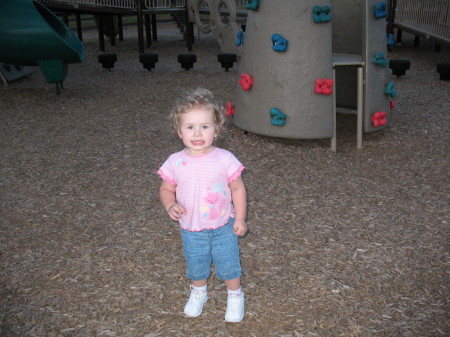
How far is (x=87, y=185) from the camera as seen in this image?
183 inches

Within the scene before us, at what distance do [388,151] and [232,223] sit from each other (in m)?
3.55

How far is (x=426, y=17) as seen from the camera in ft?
40.8

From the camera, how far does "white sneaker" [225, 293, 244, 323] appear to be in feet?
8.86

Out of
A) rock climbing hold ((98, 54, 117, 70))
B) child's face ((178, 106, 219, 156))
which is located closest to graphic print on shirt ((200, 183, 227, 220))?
child's face ((178, 106, 219, 156))

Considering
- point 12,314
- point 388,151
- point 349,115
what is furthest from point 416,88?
point 12,314

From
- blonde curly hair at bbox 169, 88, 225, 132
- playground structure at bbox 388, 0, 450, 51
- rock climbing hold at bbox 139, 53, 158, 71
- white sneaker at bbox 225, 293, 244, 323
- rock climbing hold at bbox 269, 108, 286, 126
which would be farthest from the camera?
playground structure at bbox 388, 0, 450, 51

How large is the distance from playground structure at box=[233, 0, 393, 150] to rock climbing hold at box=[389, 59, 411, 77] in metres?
4.24

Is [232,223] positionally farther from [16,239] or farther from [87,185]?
[87,185]

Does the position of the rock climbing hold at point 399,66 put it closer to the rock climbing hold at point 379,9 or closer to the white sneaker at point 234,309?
the rock climbing hold at point 379,9

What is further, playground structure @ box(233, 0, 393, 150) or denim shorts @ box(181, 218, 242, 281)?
playground structure @ box(233, 0, 393, 150)

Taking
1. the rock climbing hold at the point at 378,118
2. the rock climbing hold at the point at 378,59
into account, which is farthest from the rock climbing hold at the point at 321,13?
the rock climbing hold at the point at 378,118

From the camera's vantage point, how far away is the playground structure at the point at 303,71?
5238mm

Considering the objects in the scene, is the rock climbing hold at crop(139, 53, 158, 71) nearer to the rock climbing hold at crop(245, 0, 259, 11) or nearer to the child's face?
the rock climbing hold at crop(245, 0, 259, 11)

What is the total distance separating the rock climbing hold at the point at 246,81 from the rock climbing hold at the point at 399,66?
5.24m
